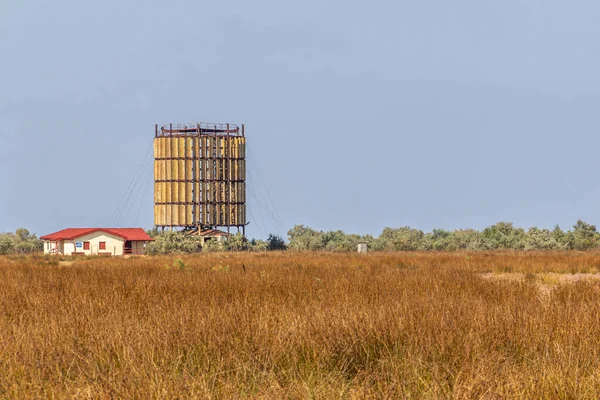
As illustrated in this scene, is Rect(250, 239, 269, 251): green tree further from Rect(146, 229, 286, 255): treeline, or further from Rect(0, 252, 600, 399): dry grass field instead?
Rect(0, 252, 600, 399): dry grass field

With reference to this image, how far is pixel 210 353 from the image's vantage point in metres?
7.18

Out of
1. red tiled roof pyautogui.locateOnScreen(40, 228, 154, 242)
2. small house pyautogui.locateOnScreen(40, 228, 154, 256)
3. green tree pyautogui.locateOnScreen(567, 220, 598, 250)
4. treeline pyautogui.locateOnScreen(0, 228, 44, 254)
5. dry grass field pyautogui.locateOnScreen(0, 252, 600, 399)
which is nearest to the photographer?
dry grass field pyautogui.locateOnScreen(0, 252, 600, 399)

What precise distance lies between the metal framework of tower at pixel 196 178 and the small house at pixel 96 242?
30.0ft

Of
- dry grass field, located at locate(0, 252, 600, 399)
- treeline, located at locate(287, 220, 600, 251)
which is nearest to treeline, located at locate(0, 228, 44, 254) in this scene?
treeline, located at locate(287, 220, 600, 251)

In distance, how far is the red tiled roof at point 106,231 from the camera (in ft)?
220

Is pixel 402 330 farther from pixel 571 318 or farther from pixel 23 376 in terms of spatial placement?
pixel 23 376

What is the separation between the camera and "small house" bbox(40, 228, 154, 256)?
219ft

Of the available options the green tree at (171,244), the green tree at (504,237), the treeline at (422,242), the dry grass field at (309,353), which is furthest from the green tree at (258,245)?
the dry grass field at (309,353)

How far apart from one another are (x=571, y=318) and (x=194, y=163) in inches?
2775

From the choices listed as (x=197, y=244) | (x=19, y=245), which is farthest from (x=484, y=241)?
(x=19, y=245)

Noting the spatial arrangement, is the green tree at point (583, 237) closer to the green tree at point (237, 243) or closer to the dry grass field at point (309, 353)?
the green tree at point (237, 243)

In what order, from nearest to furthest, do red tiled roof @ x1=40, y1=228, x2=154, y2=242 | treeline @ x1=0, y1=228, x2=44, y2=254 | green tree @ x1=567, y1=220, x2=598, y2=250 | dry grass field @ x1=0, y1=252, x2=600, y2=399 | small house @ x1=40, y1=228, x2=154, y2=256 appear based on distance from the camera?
dry grass field @ x1=0, y1=252, x2=600, y2=399
green tree @ x1=567, y1=220, x2=598, y2=250
small house @ x1=40, y1=228, x2=154, y2=256
red tiled roof @ x1=40, y1=228, x2=154, y2=242
treeline @ x1=0, y1=228, x2=44, y2=254

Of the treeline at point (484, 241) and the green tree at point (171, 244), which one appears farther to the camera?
the green tree at point (171, 244)

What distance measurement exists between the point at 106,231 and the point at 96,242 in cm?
140
